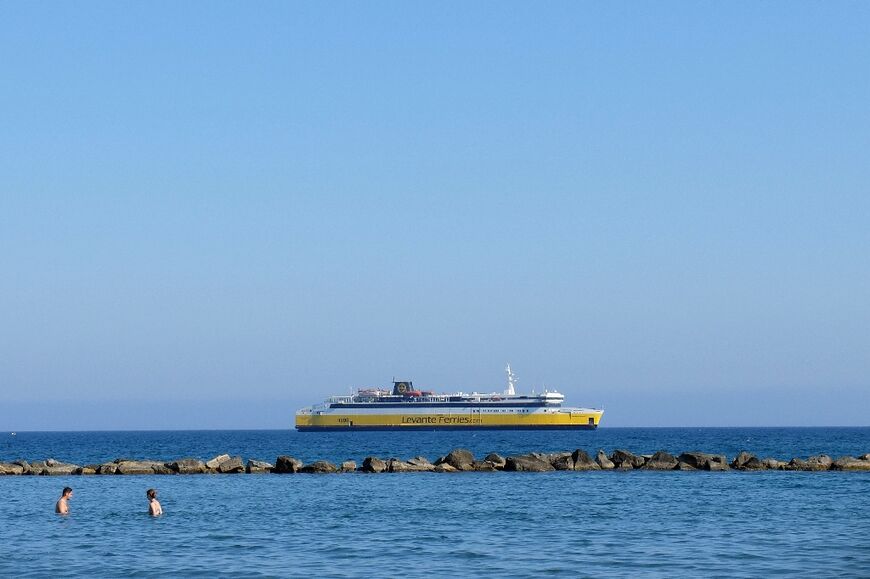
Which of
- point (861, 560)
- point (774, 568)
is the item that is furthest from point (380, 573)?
point (861, 560)

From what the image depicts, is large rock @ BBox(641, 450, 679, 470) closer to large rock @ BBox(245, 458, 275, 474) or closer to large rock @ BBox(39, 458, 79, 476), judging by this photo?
large rock @ BBox(245, 458, 275, 474)

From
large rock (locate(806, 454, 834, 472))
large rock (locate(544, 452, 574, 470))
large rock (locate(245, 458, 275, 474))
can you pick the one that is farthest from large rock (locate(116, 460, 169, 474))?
large rock (locate(806, 454, 834, 472))

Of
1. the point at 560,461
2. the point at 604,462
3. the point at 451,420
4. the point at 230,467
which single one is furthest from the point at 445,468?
the point at 451,420

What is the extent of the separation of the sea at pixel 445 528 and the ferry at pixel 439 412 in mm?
129248

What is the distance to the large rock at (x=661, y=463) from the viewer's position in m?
66.1

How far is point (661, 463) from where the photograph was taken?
66.8m

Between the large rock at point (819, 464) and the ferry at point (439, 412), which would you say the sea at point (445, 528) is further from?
the ferry at point (439, 412)

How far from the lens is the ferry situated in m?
188

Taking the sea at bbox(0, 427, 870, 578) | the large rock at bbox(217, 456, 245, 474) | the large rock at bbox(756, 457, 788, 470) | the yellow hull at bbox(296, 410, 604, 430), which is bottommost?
the sea at bbox(0, 427, 870, 578)

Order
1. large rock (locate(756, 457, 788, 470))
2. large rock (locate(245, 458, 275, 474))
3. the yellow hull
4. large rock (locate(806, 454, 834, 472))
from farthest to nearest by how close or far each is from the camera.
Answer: the yellow hull < large rock (locate(756, 457, 788, 470)) < large rock (locate(245, 458, 275, 474)) < large rock (locate(806, 454, 834, 472))

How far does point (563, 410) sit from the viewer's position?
18875cm

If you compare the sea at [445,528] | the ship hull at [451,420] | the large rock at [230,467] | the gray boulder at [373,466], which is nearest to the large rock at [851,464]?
the sea at [445,528]

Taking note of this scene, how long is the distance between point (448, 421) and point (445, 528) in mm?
154404

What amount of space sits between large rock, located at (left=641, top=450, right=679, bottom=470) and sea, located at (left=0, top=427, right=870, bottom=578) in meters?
7.83
